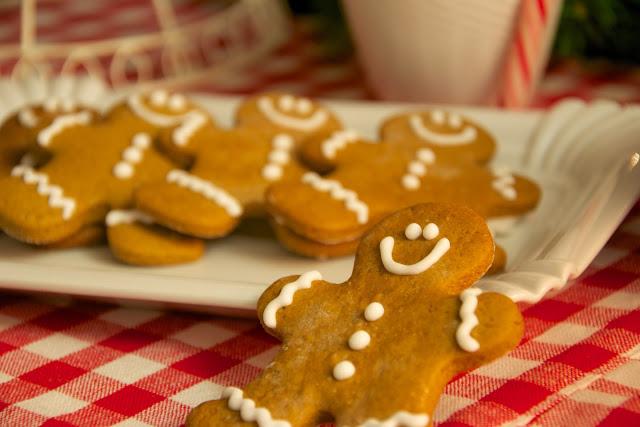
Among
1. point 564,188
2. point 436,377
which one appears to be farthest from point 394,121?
point 436,377

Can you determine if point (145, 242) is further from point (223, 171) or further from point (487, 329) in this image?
point (487, 329)

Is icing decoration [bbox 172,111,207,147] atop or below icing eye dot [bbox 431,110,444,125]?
atop

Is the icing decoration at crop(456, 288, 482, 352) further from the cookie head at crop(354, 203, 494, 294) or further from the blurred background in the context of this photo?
the blurred background

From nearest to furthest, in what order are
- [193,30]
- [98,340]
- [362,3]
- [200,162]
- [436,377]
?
1. [436,377]
2. [98,340]
3. [200,162]
4. [362,3]
5. [193,30]

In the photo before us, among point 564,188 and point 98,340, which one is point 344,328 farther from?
point 564,188

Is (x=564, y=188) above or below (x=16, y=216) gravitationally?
below

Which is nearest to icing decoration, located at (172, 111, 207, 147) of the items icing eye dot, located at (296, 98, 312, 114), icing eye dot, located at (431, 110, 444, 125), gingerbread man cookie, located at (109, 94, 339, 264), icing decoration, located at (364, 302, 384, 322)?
gingerbread man cookie, located at (109, 94, 339, 264)

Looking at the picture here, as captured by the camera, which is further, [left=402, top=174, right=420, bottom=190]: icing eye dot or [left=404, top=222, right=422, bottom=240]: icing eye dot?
[left=402, top=174, right=420, bottom=190]: icing eye dot
